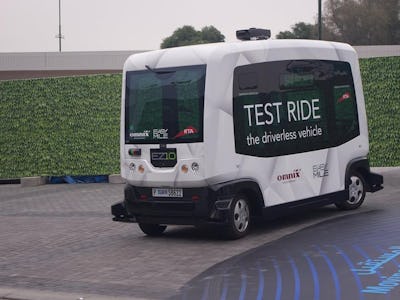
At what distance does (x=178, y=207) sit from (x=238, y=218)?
0.86 meters

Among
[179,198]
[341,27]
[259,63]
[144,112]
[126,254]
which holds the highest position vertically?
[341,27]

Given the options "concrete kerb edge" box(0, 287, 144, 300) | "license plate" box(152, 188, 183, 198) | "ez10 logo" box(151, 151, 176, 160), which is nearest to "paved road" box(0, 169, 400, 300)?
"concrete kerb edge" box(0, 287, 144, 300)

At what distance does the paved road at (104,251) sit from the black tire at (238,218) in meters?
0.15

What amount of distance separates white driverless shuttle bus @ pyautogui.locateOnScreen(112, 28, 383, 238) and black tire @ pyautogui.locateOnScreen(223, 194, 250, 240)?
0.05ft

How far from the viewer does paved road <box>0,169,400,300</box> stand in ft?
24.8

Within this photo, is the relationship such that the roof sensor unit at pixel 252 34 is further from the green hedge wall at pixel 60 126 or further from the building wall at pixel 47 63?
the building wall at pixel 47 63

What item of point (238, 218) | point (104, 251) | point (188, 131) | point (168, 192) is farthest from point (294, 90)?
point (104, 251)

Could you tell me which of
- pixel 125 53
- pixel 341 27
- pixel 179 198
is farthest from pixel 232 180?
pixel 341 27

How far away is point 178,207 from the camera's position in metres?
9.74

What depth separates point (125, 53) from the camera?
31.8m

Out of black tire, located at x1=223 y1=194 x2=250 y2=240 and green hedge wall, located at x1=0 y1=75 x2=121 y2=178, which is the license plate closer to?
black tire, located at x1=223 y1=194 x2=250 y2=240

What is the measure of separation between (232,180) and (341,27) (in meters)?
56.0

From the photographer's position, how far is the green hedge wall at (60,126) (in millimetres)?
18562

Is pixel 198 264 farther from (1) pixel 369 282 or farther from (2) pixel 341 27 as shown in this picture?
(2) pixel 341 27
